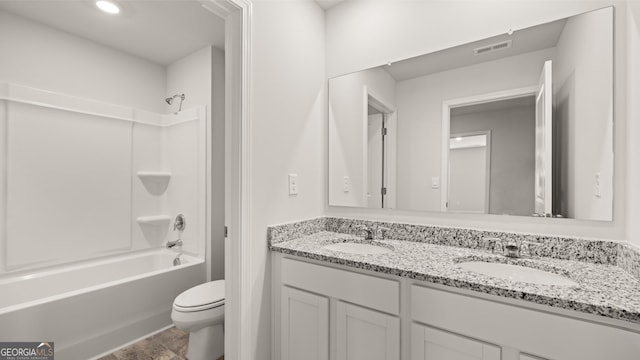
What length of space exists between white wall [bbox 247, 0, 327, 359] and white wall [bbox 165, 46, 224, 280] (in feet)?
3.79

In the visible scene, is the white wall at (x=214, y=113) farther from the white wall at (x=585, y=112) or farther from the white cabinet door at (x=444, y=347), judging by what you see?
the white wall at (x=585, y=112)

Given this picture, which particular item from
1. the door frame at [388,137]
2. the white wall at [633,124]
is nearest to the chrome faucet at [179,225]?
the door frame at [388,137]

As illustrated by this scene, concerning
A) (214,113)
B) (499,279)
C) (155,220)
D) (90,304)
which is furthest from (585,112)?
(155,220)

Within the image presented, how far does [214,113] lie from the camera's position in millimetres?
2590

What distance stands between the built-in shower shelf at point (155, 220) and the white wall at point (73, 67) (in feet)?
3.81

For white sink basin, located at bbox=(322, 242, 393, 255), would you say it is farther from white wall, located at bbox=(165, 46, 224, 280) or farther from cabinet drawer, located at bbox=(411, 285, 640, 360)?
white wall, located at bbox=(165, 46, 224, 280)

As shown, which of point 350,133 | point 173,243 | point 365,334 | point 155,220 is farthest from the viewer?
point 155,220

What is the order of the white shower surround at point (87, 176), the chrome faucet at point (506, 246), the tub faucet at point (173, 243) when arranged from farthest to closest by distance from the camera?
the tub faucet at point (173, 243), the white shower surround at point (87, 176), the chrome faucet at point (506, 246)

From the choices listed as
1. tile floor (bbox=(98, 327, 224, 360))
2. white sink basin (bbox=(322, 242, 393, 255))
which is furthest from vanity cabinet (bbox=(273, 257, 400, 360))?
tile floor (bbox=(98, 327, 224, 360))

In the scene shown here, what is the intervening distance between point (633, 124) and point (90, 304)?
10.3ft

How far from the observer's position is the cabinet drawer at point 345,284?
1.16 metres

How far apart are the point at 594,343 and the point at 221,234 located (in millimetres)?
2546

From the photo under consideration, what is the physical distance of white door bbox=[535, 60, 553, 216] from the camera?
51.9 inches

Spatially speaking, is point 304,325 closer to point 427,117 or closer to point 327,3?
point 427,117
